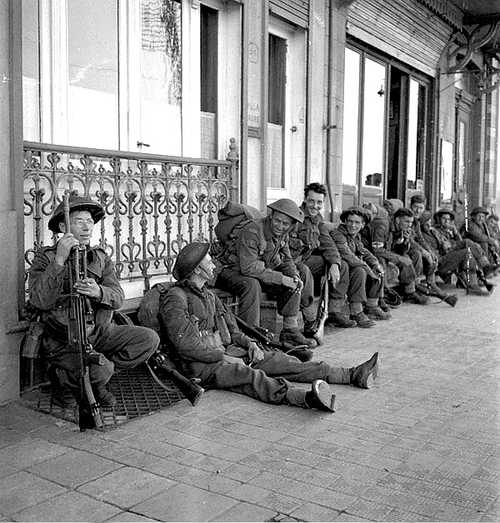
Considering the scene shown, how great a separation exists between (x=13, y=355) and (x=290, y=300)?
122 inches

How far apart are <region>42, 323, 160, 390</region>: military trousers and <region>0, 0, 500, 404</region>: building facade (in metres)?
0.43

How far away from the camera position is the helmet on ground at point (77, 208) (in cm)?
500

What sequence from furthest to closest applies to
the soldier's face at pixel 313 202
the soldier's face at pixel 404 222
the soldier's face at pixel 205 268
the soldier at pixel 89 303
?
the soldier's face at pixel 404 222
the soldier's face at pixel 313 202
the soldier's face at pixel 205 268
the soldier at pixel 89 303

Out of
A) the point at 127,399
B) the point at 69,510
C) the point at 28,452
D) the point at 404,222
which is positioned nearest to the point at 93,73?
the point at 127,399

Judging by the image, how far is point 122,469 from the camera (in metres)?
3.93

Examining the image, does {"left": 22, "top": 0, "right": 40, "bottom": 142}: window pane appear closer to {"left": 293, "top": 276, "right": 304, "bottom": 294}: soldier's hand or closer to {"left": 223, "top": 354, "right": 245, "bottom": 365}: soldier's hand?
{"left": 223, "top": 354, "right": 245, "bottom": 365}: soldier's hand

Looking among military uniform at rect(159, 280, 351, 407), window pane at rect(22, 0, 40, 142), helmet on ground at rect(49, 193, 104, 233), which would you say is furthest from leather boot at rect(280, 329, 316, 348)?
window pane at rect(22, 0, 40, 142)

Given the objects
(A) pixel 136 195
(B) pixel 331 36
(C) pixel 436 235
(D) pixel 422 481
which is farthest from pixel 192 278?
(C) pixel 436 235

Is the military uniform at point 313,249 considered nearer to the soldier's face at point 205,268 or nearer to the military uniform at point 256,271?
the military uniform at point 256,271

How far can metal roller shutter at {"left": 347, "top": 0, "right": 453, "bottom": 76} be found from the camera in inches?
444

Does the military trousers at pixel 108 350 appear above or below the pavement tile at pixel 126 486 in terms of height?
above

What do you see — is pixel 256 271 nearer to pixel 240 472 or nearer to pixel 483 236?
pixel 240 472

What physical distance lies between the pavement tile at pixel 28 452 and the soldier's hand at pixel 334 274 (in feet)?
14.9

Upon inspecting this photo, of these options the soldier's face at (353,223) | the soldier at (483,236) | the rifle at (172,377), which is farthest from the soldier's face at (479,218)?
the rifle at (172,377)
